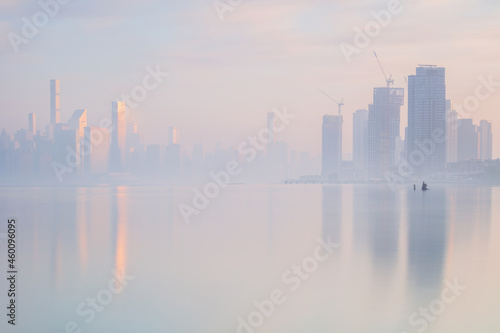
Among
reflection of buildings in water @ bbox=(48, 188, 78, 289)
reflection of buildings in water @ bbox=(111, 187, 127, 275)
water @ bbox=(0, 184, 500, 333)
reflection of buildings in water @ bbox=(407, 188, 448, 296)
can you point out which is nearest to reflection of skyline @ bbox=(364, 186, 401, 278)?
water @ bbox=(0, 184, 500, 333)

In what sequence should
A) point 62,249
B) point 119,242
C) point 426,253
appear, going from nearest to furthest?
1. point 426,253
2. point 62,249
3. point 119,242

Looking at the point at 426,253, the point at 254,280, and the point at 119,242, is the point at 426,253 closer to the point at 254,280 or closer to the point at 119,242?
the point at 254,280

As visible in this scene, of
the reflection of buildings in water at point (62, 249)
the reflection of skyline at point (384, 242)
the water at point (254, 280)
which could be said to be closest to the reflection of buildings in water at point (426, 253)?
the water at point (254, 280)

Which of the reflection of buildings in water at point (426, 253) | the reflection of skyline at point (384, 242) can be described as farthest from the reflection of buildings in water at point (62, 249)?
the reflection of buildings in water at point (426, 253)

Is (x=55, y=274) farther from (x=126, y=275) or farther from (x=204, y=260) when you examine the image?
(x=204, y=260)

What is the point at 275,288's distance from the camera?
1777 cm

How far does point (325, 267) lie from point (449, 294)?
539 centimetres

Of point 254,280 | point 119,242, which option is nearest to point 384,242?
point 254,280

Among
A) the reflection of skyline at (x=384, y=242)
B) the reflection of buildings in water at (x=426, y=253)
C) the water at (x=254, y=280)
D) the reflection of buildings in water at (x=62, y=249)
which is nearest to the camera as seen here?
the water at (x=254, y=280)

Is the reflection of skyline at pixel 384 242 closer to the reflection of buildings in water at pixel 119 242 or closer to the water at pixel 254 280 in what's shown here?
the water at pixel 254 280

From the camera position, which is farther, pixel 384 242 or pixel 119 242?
pixel 384 242

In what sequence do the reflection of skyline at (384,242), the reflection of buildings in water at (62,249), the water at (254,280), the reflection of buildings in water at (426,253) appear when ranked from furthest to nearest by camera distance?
1. the reflection of skyline at (384,242)
2. the reflection of buildings in water at (62,249)
3. the reflection of buildings in water at (426,253)
4. the water at (254,280)

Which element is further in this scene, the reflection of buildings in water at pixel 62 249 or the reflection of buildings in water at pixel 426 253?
the reflection of buildings in water at pixel 62 249

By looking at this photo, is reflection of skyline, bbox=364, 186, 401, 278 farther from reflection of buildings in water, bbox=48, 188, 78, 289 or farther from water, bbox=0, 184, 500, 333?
reflection of buildings in water, bbox=48, 188, 78, 289
